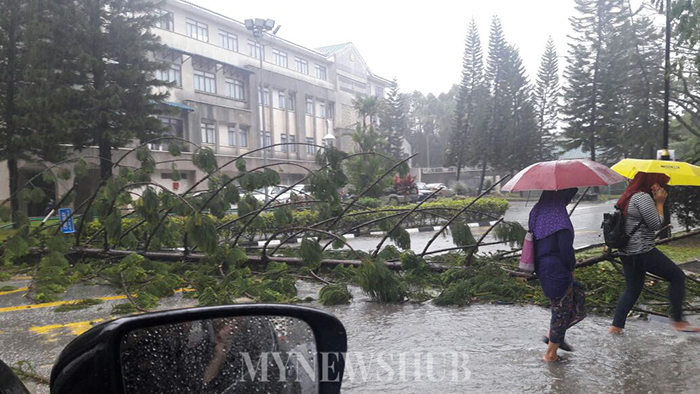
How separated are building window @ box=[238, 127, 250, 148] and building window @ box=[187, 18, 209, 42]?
22.4 feet

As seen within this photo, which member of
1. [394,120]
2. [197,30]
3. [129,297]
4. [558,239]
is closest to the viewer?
[558,239]

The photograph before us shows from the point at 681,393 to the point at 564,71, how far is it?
36.5m

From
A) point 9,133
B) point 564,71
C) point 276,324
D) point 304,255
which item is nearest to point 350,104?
point 564,71

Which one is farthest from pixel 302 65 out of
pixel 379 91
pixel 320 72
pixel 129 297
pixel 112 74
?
pixel 129 297

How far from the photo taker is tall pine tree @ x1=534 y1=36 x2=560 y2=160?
149ft

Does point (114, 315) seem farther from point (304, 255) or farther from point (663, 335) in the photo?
point (663, 335)

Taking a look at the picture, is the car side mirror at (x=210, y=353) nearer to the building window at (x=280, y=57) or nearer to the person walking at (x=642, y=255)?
the person walking at (x=642, y=255)

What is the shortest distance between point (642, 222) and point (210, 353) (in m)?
4.34

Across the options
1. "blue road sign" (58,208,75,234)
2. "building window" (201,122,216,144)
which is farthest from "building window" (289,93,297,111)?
"blue road sign" (58,208,75,234)

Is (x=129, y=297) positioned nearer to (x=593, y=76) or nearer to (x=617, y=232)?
(x=617, y=232)

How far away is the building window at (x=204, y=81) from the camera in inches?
1489

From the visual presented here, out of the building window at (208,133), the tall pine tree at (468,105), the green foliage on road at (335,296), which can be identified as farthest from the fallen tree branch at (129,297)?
the tall pine tree at (468,105)

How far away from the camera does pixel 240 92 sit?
4191 centimetres

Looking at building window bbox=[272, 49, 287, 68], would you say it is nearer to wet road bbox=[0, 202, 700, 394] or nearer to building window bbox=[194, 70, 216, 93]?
building window bbox=[194, 70, 216, 93]
